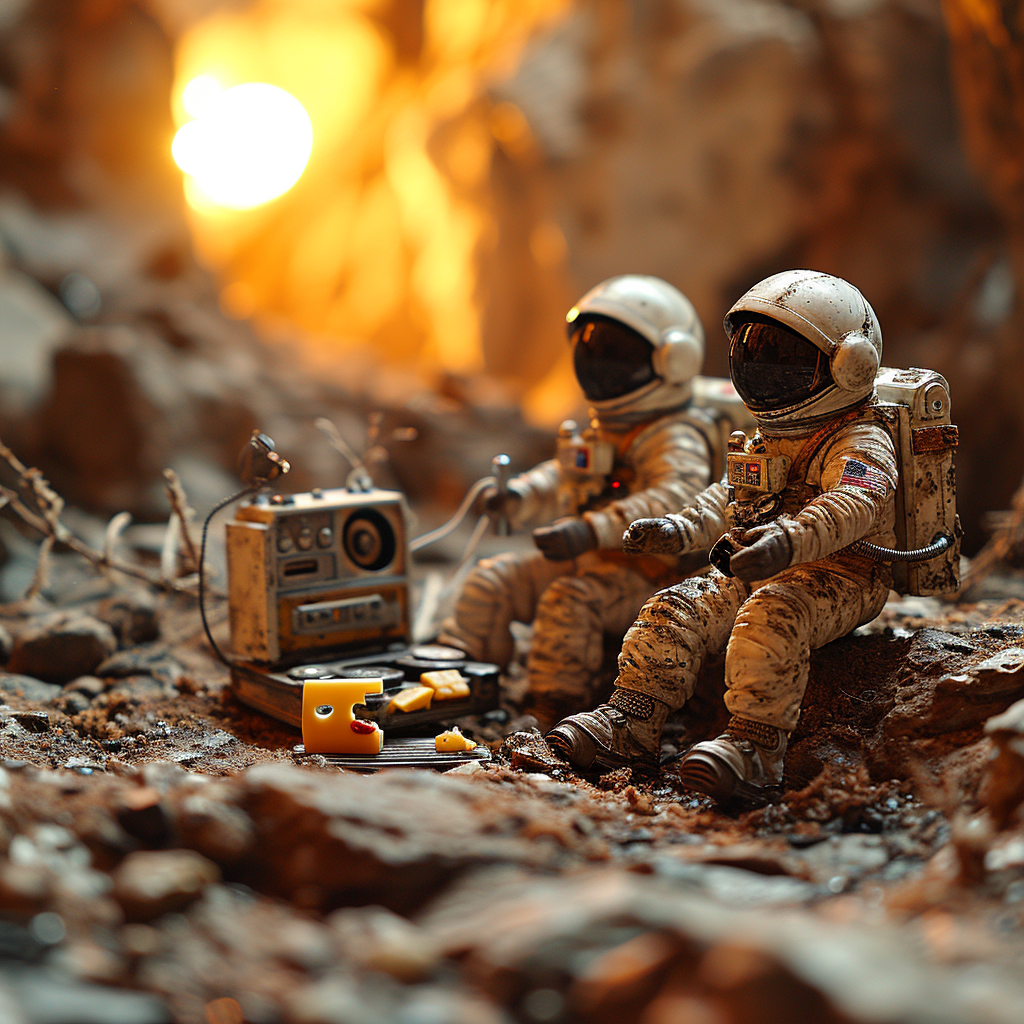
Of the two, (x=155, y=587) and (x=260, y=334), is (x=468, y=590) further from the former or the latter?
(x=260, y=334)

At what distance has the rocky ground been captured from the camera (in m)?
1.65

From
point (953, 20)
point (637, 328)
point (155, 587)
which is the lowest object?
point (155, 587)

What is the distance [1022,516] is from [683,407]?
225 centimetres

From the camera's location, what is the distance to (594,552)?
4395mm

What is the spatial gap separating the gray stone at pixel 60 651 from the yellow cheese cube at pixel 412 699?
1660 millimetres

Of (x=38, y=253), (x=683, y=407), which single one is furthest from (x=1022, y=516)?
(x=38, y=253)

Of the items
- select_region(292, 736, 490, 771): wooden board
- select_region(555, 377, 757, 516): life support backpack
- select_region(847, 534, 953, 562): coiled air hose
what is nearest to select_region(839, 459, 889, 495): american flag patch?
select_region(847, 534, 953, 562): coiled air hose

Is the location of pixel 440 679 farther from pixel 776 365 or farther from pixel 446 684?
pixel 776 365

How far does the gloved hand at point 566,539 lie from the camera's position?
409 cm

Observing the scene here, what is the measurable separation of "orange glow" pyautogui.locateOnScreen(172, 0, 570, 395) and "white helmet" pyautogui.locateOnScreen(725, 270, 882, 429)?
5671mm

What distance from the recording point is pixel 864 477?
3248mm

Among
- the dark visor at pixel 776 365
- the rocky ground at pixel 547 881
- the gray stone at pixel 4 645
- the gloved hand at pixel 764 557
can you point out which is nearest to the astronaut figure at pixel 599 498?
the rocky ground at pixel 547 881

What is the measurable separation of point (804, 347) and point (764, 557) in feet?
2.78

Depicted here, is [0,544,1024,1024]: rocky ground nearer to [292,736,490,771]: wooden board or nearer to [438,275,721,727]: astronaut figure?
[292,736,490,771]: wooden board
